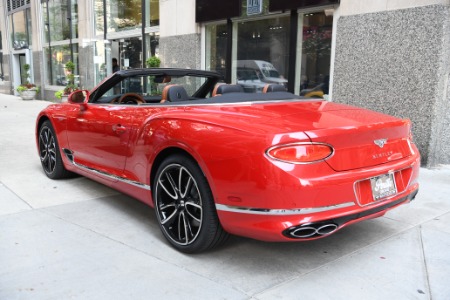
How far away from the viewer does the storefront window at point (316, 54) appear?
7.71 metres

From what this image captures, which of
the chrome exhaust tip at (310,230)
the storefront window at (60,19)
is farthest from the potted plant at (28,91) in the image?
the chrome exhaust tip at (310,230)

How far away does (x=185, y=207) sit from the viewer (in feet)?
10.4

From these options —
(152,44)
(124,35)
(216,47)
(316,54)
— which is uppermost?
(124,35)

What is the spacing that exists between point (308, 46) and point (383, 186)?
5.66m

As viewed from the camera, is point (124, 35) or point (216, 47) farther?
point (124, 35)

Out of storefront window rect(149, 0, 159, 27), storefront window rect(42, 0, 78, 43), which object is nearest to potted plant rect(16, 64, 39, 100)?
storefront window rect(42, 0, 78, 43)

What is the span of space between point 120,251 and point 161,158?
789 millimetres

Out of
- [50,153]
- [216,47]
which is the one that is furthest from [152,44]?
[50,153]

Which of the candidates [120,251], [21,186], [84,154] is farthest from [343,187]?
[21,186]

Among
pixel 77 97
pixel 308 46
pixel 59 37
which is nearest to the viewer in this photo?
pixel 77 97

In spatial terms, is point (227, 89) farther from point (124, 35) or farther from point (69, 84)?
point (69, 84)

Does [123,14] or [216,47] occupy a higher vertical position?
[123,14]

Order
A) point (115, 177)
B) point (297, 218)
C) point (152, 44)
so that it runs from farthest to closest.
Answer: point (152, 44)
point (115, 177)
point (297, 218)

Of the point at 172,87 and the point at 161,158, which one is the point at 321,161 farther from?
the point at 172,87
